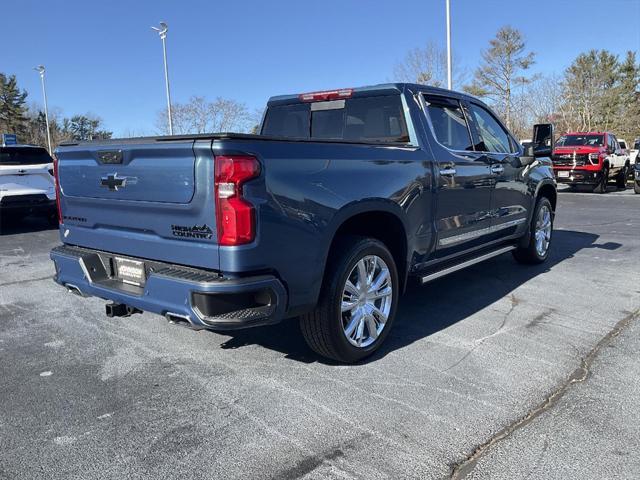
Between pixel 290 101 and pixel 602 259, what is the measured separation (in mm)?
4775

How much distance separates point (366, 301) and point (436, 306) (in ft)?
5.08

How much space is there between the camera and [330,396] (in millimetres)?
3195

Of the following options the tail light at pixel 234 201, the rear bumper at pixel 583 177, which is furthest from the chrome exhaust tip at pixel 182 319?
A: the rear bumper at pixel 583 177

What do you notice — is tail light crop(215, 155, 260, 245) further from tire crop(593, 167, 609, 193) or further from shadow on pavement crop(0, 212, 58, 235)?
tire crop(593, 167, 609, 193)

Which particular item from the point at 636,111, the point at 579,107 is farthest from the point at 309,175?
the point at 636,111

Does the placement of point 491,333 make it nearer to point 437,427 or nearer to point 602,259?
point 437,427

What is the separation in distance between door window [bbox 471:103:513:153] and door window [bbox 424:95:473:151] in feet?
1.03

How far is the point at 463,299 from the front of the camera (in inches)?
207

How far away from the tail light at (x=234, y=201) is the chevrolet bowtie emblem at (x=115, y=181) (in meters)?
0.73

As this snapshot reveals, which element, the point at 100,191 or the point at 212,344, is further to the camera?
the point at 212,344

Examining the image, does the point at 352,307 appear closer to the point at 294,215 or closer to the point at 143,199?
the point at 294,215

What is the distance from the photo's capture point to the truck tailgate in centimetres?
289

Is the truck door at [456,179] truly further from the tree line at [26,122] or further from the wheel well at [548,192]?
the tree line at [26,122]

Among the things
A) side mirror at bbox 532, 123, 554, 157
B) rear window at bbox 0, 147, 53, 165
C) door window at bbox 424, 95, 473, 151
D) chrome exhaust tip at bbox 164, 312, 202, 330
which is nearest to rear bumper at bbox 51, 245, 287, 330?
chrome exhaust tip at bbox 164, 312, 202, 330
